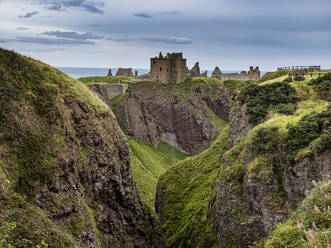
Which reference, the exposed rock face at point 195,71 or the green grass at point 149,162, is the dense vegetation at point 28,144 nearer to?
the green grass at point 149,162

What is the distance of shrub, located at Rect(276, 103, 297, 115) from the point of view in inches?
1489

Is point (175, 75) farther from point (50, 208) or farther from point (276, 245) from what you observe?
point (276, 245)

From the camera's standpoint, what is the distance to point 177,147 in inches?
4050

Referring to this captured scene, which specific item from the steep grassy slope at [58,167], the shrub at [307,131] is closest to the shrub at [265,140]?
the shrub at [307,131]

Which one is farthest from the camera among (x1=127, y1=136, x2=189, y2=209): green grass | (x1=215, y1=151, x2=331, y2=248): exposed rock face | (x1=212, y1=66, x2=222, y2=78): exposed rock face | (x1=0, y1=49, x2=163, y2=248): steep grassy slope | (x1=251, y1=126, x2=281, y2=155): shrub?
(x1=212, y1=66, x2=222, y2=78): exposed rock face

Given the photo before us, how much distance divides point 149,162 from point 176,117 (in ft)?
85.5

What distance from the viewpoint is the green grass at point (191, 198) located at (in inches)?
1593

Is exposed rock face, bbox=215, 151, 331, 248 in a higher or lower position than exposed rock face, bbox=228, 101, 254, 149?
lower

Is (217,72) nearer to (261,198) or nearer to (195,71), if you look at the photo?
(195,71)

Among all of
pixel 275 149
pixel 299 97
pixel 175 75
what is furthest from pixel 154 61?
pixel 275 149

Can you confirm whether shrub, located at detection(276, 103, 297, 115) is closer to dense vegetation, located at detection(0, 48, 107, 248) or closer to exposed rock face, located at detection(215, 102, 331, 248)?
exposed rock face, located at detection(215, 102, 331, 248)

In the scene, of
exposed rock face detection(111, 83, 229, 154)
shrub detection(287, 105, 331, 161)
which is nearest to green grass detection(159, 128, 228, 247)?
shrub detection(287, 105, 331, 161)

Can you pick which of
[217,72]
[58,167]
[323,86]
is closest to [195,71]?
[217,72]

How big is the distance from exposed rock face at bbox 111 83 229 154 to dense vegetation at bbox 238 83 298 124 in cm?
5397
